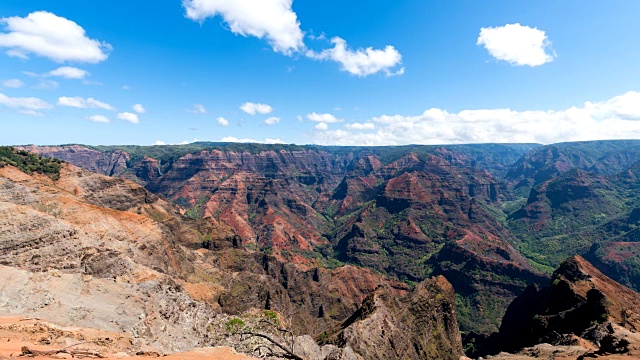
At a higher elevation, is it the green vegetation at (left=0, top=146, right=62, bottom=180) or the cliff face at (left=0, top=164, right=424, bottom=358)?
the green vegetation at (left=0, top=146, right=62, bottom=180)

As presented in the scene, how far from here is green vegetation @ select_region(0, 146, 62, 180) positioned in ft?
364

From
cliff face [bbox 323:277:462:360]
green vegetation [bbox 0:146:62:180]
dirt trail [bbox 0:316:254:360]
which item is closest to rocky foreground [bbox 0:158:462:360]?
dirt trail [bbox 0:316:254:360]

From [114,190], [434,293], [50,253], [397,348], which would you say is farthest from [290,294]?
[50,253]

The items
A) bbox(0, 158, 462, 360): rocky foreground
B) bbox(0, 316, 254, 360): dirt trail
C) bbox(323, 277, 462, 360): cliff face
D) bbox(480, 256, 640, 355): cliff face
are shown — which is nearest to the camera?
bbox(0, 316, 254, 360): dirt trail

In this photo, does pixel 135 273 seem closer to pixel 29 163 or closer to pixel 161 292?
pixel 161 292

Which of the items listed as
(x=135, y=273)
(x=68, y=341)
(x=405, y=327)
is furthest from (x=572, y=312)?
(x=135, y=273)

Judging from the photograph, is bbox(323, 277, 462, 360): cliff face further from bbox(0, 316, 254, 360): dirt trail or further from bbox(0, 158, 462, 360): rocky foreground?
bbox(0, 316, 254, 360): dirt trail

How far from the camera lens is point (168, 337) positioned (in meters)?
33.1

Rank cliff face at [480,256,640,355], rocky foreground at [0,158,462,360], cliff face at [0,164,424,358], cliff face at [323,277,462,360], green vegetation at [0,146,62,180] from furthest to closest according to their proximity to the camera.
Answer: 1. green vegetation at [0,146,62,180]
2. cliff face at [323,277,462,360]
3. cliff face at [480,256,640,355]
4. cliff face at [0,164,424,358]
5. rocky foreground at [0,158,462,360]

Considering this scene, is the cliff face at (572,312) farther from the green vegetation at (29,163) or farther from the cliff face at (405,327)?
the green vegetation at (29,163)

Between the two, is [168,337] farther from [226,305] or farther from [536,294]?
[536,294]

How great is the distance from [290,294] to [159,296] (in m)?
94.6

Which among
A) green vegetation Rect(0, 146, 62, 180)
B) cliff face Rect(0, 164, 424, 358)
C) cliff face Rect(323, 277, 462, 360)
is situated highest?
green vegetation Rect(0, 146, 62, 180)

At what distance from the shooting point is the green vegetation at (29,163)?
364 ft
